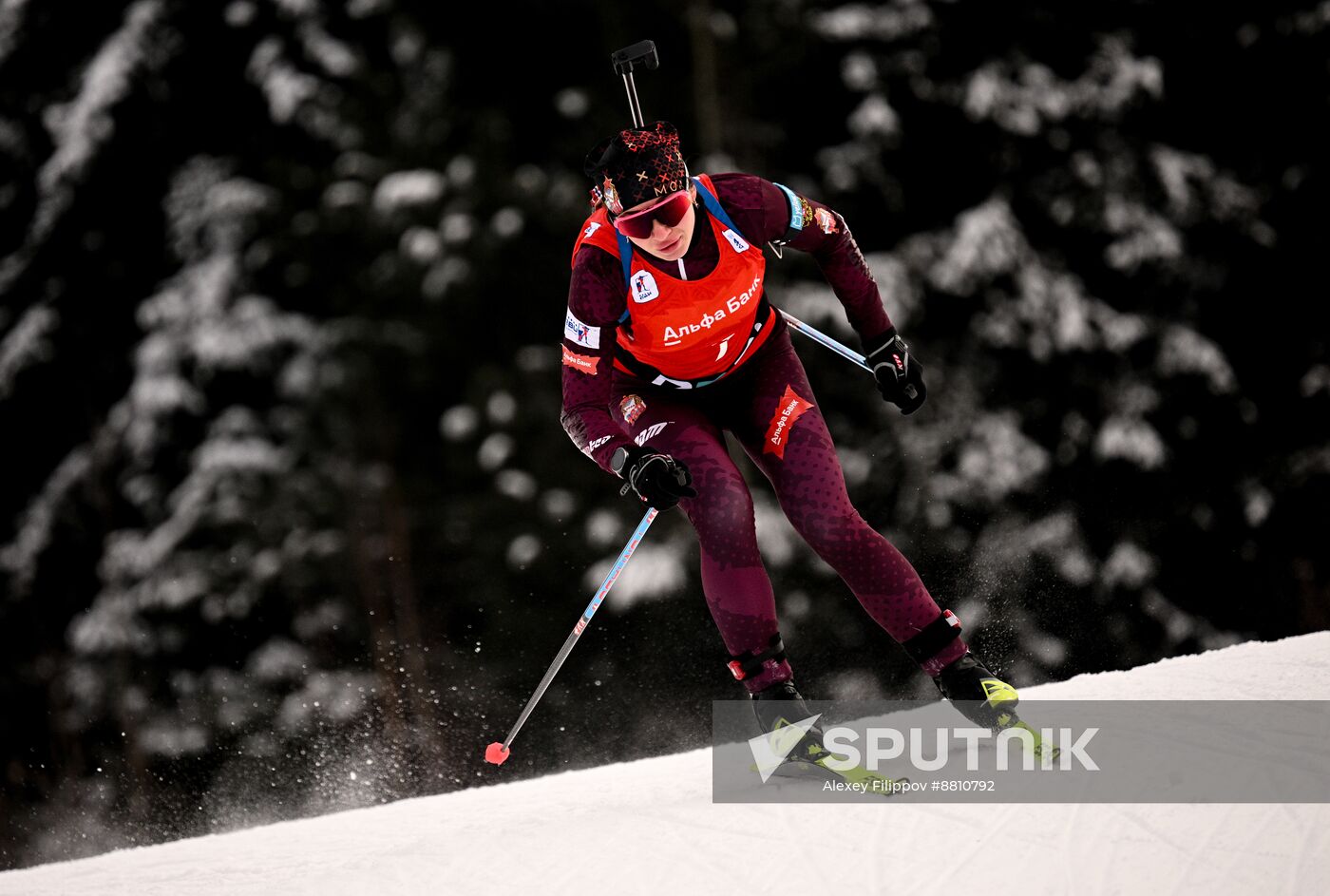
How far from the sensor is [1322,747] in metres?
3.00

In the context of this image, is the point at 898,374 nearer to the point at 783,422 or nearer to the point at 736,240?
the point at 783,422

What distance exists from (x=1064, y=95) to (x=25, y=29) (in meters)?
8.06

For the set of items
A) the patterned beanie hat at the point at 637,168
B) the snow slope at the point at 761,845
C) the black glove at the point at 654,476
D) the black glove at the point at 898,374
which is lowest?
the snow slope at the point at 761,845

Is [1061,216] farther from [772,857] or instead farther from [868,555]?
[772,857]

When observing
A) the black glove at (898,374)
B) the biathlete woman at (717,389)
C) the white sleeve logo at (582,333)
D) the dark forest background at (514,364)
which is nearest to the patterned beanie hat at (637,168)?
the biathlete woman at (717,389)

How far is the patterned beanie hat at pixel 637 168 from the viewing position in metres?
2.89

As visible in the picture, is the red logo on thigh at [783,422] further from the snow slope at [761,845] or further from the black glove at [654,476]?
the snow slope at [761,845]

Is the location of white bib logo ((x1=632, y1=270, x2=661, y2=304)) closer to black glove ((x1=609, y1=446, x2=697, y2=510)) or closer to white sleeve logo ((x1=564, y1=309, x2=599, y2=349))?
white sleeve logo ((x1=564, y1=309, x2=599, y2=349))

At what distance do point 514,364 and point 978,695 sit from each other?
21.1 ft

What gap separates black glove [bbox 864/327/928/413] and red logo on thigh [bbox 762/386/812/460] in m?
0.24

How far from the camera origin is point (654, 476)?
115 inches

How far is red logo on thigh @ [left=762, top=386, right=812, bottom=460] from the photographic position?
10.4 ft

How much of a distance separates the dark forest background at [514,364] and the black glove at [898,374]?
373 centimetres

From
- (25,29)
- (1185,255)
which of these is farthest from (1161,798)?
(25,29)
